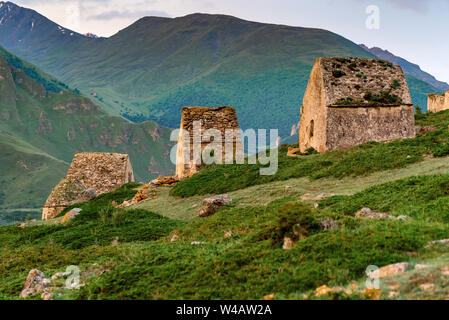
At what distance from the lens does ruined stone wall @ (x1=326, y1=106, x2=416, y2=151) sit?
22.0m

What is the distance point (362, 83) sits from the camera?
77.2ft

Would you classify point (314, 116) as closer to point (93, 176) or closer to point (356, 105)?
point (356, 105)

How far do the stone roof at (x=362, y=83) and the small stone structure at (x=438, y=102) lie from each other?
13.0 meters

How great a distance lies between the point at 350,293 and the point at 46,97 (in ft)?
581

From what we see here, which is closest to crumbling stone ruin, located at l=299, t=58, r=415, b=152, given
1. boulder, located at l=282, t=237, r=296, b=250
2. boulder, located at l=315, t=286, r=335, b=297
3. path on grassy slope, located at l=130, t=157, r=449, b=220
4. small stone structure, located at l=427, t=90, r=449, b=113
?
path on grassy slope, located at l=130, t=157, r=449, b=220

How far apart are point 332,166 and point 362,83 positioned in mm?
8817

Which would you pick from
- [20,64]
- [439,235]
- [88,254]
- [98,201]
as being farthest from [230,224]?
[20,64]

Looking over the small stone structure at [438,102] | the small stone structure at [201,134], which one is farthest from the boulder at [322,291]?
the small stone structure at [438,102]

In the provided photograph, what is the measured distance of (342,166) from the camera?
625 inches

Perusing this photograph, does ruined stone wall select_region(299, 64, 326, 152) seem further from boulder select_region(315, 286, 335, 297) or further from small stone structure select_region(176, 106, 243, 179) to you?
boulder select_region(315, 286, 335, 297)

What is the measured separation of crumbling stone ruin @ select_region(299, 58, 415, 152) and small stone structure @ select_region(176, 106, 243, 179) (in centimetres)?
397

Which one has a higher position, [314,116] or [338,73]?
[338,73]

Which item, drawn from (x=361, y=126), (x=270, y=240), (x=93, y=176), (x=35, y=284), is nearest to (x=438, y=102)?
(x=361, y=126)
